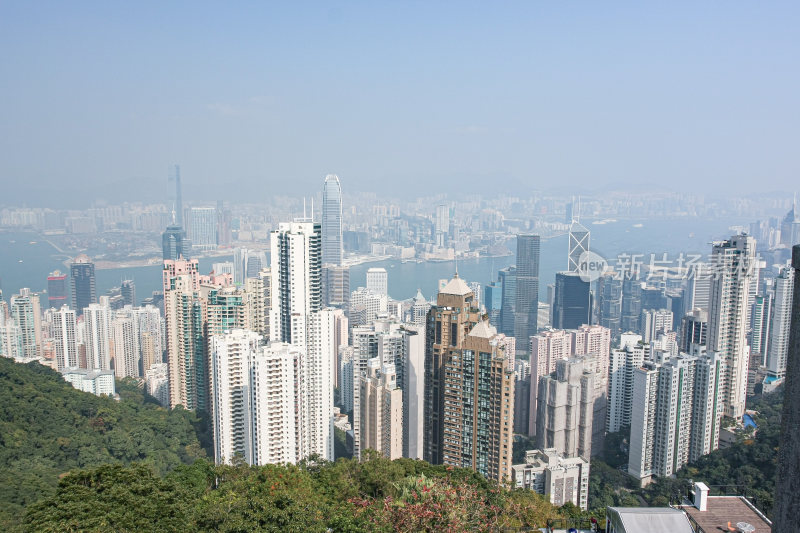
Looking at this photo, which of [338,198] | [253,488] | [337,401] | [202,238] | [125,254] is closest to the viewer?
[253,488]

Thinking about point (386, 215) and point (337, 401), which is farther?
point (386, 215)


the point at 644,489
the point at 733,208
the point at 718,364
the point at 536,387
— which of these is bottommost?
the point at 644,489

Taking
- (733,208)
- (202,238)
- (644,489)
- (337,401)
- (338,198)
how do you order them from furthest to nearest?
(338,198), (202,238), (733,208), (337,401), (644,489)

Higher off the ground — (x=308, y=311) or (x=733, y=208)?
(x=733, y=208)

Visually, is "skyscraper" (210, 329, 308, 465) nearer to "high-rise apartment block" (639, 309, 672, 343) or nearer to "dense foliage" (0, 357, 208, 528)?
"dense foliage" (0, 357, 208, 528)

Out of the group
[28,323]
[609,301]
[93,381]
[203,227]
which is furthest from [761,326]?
[203,227]

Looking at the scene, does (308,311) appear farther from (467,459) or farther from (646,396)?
(646,396)

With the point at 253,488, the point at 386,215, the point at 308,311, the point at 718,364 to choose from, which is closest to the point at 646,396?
the point at 718,364
